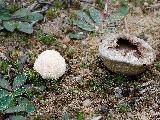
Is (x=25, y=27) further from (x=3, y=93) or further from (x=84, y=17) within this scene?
(x=3, y=93)

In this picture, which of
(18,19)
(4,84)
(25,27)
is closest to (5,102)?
(4,84)

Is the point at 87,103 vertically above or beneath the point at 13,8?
beneath

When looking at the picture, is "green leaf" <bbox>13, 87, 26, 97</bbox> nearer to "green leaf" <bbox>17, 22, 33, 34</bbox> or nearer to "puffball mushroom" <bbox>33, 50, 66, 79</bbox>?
"puffball mushroom" <bbox>33, 50, 66, 79</bbox>

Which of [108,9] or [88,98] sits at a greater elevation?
[108,9]

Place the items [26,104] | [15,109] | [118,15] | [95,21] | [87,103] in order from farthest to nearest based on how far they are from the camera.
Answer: [118,15], [95,21], [87,103], [26,104], [15,109]

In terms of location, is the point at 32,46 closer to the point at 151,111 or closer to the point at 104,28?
the point at 104,28

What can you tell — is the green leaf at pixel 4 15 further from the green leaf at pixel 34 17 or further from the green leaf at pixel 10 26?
the green leaf at pixel 34 17

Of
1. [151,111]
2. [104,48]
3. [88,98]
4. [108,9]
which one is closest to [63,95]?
[88,98]

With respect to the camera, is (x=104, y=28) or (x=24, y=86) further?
(x=104, y=28)
